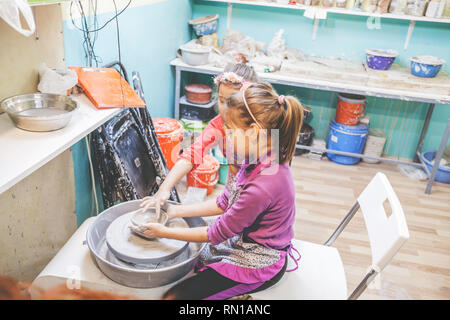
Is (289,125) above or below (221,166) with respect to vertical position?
above

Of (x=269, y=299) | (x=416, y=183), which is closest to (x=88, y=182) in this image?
(x=269, y=299)

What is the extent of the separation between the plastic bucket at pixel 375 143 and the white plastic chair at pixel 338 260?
8.07 feet

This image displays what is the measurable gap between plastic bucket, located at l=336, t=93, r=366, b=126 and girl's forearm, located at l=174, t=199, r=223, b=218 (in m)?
2.50

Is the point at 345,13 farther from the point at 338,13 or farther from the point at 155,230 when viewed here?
the point at 155,230

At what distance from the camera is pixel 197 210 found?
1481mm

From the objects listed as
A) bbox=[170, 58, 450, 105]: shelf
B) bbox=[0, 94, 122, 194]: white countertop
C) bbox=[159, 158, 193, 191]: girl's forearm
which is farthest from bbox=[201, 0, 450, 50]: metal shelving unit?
bbox=[0, 94, 122, 194]: white countertop

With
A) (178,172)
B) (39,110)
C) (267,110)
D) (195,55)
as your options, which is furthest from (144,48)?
(267,110)

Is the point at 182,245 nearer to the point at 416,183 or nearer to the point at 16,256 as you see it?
the point at 16,256

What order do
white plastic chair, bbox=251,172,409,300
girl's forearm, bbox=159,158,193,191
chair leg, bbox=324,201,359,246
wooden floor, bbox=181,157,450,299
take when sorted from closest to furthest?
white plastic chair, bbox=251,172,409,300 → chair leg, bbox=324,201,359,246 → girl's forearm, bbox=159,158,193,191 → wooden floor, bbox=181,157,450,299

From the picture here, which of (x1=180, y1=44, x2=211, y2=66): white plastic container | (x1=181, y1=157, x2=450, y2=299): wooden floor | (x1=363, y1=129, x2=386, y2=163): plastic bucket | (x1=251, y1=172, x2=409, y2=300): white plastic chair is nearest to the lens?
(x1=251, y1=172, x2=409, y2=300): white plastic chair

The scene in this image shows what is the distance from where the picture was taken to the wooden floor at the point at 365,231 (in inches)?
87.3

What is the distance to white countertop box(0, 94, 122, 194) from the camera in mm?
1014

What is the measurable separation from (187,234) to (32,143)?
59 centimetres

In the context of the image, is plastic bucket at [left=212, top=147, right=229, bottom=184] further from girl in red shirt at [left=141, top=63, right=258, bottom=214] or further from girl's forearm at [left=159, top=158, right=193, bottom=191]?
girl's forearm at [left=159, top=158, right=193, bottom=191]
